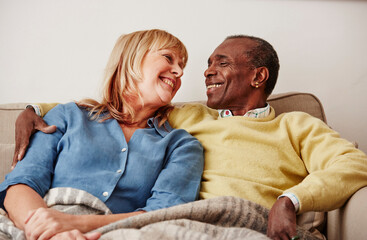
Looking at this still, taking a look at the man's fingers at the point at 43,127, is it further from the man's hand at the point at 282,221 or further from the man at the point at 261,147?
the man's hand at the point at 282,221

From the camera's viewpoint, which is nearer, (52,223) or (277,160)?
(52,223)

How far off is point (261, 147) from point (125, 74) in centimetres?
57

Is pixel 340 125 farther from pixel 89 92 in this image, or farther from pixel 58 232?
pixel 58 232

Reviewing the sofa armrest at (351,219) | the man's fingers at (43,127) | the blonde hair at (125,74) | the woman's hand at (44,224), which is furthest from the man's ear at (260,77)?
the woman's hand at (44,224)

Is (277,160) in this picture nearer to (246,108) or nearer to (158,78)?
(246,108)

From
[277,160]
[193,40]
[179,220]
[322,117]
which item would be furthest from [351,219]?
[193,40]

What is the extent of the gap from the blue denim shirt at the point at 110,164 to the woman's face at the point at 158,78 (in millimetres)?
138

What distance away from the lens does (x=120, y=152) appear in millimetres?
1185

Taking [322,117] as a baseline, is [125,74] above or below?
above

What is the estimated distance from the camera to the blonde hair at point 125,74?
134 cm

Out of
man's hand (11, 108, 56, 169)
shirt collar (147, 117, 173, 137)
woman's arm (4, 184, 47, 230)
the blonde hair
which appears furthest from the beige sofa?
shirt collar (147, 117, 173, 137)

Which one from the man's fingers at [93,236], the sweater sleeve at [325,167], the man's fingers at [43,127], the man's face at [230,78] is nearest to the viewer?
the man's fingers at [93,236]

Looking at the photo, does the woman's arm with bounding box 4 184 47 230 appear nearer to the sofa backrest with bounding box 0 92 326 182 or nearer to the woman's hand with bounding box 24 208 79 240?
the woman's hand with bounding box 24 208 79 240

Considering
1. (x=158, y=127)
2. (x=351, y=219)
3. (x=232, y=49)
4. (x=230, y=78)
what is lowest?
(x=351, y=219)
